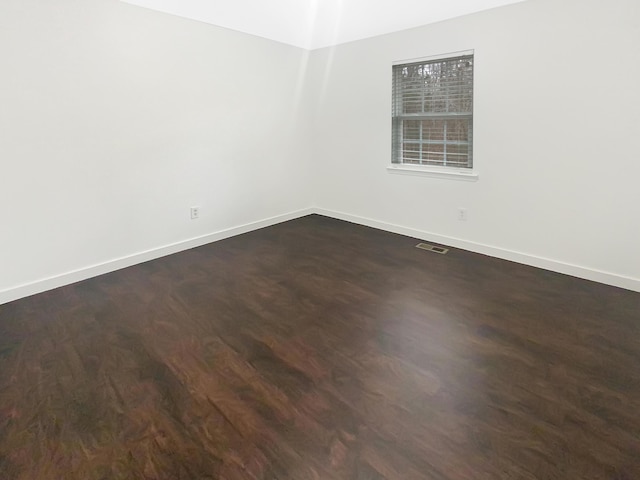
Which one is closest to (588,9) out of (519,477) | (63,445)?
(519,477)

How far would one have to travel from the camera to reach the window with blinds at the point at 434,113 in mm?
3562

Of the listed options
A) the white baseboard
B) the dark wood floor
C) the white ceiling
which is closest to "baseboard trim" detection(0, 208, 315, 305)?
the white baseboard

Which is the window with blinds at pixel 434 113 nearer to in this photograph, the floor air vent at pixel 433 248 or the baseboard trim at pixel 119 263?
the floor air vent at pixel 433 248

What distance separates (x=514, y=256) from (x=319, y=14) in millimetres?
3096

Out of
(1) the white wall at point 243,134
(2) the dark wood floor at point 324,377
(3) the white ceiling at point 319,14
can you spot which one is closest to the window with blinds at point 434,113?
(1) the white wall at point 243,134

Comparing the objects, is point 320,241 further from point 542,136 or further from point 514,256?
point 542,136

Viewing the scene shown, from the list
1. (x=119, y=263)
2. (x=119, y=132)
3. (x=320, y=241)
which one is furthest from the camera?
(x=320, y=241)

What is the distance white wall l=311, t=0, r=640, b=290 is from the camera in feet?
8.89

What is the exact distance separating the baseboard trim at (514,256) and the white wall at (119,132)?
150cm

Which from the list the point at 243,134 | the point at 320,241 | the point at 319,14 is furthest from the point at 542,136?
the point at 243,134

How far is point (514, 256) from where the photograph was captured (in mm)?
3436

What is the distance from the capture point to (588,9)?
2.70m

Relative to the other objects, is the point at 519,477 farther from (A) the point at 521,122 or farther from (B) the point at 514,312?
(A) the point at 521,122

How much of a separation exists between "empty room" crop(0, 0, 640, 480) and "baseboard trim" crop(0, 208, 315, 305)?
0.02 m
